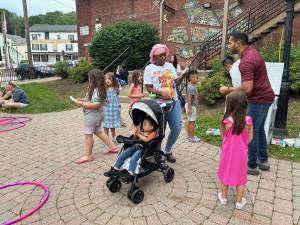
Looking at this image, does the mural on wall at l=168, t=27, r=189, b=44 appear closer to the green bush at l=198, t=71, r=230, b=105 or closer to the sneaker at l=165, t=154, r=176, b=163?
the green bush at l=198, t=71, r=230, b=105

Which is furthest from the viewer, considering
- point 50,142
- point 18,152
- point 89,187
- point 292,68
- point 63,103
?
point 63,103

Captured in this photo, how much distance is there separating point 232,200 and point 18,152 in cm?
411

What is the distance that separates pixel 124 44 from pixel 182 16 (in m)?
3.50

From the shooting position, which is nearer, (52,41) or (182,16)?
(182,16)

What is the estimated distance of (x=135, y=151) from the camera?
3.61 meters

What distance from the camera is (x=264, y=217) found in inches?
123

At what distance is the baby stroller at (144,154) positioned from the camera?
11.3ft

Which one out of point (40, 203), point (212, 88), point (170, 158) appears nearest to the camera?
point (40, 203)

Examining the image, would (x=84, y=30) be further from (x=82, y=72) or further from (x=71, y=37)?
(x=71, y=37)

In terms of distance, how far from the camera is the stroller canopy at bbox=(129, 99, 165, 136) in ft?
12.0

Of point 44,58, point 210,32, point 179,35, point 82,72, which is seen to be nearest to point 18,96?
point 82,72

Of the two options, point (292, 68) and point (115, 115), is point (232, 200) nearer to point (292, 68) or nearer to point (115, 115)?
point (115, 115)

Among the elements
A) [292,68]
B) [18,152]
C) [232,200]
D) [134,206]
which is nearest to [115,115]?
[18,152]

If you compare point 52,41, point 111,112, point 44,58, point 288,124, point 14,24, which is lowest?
point 288,124
